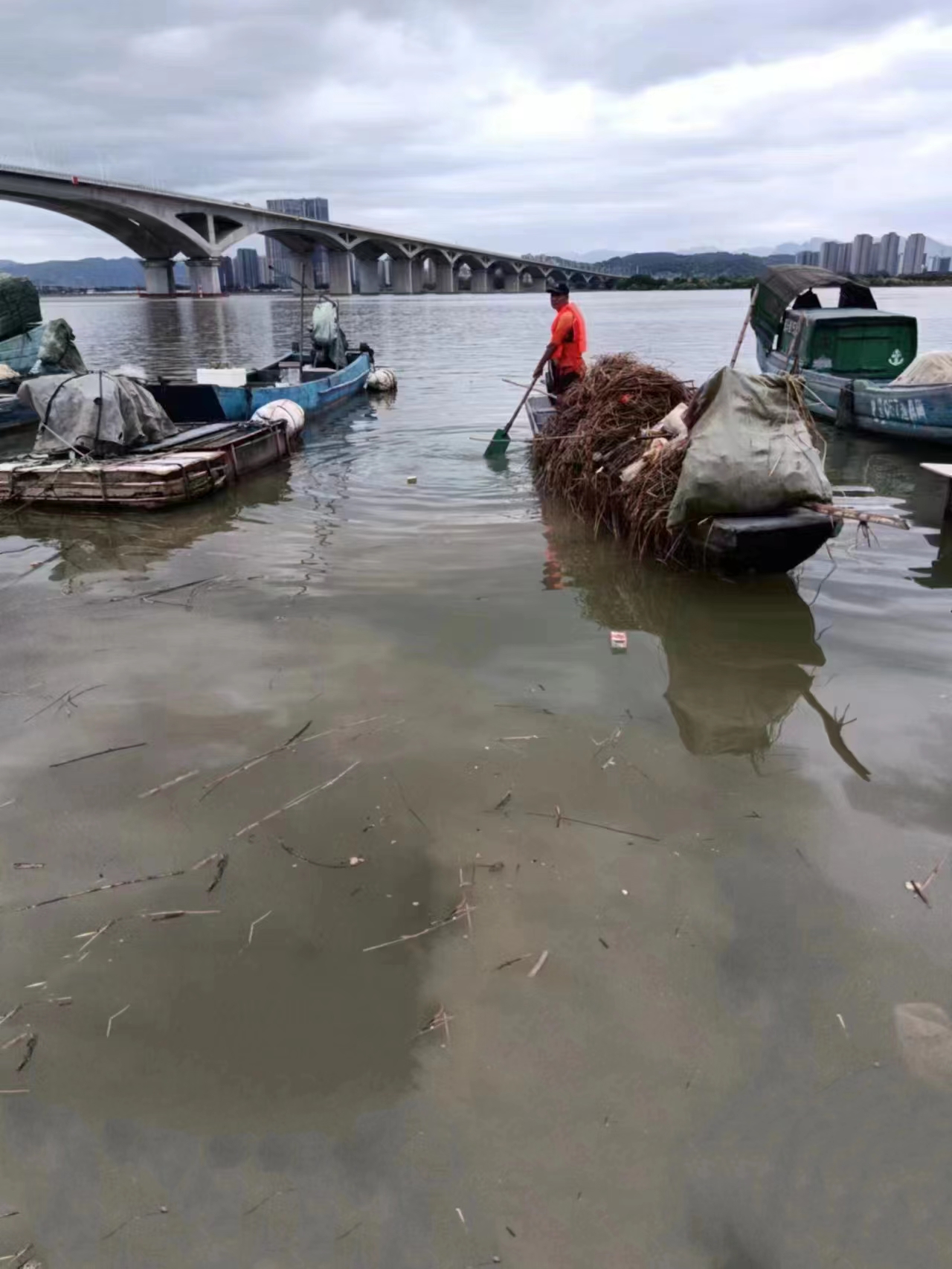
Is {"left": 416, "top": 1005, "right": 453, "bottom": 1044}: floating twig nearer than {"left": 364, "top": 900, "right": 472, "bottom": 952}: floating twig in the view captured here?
Yes

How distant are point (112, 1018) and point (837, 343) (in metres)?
17.3

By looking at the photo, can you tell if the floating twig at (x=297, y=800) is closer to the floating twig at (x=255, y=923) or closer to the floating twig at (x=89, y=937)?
the floating twig at (x=255, y=923)

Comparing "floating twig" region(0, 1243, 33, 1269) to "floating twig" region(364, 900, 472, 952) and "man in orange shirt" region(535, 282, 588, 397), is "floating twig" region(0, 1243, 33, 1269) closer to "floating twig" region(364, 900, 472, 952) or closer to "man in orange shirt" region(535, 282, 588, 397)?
"floating twig" region(364, 900, 472, 952)

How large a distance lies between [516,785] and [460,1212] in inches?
85.6

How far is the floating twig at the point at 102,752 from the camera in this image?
4.54 meters

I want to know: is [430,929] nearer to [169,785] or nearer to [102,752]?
[169,785]

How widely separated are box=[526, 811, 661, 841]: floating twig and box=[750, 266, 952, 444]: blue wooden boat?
11.9m

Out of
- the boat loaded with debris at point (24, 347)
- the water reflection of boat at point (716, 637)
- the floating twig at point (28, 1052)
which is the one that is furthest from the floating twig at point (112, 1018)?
the boat loaded with debris at point (24, 347)

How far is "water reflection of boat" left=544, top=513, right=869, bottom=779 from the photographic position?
4.93 metres

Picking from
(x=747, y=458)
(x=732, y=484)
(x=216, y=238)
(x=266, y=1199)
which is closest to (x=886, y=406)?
(x=747, y=458)

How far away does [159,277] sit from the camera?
306 ft

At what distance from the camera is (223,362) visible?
87.9 ft

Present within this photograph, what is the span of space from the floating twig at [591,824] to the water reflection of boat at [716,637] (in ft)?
3.08

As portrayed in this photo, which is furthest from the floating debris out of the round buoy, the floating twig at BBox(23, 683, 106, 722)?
the round buoy
